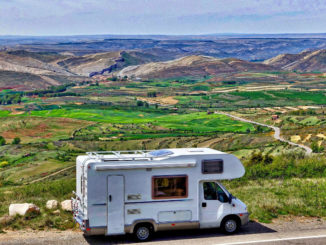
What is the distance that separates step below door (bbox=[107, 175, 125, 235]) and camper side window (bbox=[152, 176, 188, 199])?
130 centimetres

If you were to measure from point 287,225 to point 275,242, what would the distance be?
108 inches

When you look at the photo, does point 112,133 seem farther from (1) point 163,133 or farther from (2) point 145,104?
(2) point 145,104

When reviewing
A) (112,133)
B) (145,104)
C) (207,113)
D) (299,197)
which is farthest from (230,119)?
(299,197)

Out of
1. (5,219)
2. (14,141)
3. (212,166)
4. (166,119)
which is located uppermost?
(212,166)

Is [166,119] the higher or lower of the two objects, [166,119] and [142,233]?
the lower

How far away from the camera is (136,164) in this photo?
19.0 meters

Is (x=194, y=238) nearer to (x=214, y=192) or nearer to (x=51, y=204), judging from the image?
(x=214, y=192)

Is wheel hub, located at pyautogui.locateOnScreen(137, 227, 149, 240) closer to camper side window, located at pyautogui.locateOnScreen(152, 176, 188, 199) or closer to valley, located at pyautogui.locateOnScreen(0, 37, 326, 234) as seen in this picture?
camper side window, located at pyautogui.locateOnScreen(152, 176, 188, 199)

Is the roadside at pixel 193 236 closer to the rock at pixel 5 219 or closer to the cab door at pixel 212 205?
the cab door at pixel 212 205

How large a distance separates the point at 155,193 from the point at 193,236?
2465 millimetres

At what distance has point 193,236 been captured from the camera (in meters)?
20.0

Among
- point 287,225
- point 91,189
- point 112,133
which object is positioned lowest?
point 112,133

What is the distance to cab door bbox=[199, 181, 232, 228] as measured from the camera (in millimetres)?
20078

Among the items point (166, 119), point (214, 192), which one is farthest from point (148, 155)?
point (166, 119)
